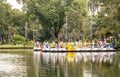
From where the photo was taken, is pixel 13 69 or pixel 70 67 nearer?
pixel 13 69

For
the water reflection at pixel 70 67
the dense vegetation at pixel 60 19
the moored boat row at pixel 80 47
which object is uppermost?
the dense vegetation at pixel 60 19

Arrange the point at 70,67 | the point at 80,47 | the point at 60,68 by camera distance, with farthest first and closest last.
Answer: the point at 80,47 < the point at 70,67 < the point at 60,68

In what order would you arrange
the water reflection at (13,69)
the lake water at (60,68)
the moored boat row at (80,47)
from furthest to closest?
the moored boat row at (80,47) → the water reflection at (13,69) → the lake water at (60,68)

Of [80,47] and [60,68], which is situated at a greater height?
[80,47]

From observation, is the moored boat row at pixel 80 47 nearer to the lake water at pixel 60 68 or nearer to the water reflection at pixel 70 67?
the water reflection at pixel 70 67

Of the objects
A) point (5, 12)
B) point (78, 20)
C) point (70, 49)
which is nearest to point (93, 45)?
point (70, 49)

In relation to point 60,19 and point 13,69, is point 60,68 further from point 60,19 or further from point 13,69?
point 60,19

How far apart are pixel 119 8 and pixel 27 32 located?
47333 millimetres

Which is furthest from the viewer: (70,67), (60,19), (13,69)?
(60,19)

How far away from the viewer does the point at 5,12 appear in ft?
268

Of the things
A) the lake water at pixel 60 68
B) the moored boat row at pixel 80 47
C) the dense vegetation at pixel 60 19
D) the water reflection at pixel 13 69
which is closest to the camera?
the lake water at pixel 60 68

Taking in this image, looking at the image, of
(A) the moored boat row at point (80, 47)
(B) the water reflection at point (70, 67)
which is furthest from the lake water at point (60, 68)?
(A) the moored boat row at point (80, 47)

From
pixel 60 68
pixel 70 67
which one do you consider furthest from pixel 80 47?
pixel 60 68

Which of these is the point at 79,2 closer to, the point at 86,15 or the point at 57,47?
the point at 86,15
